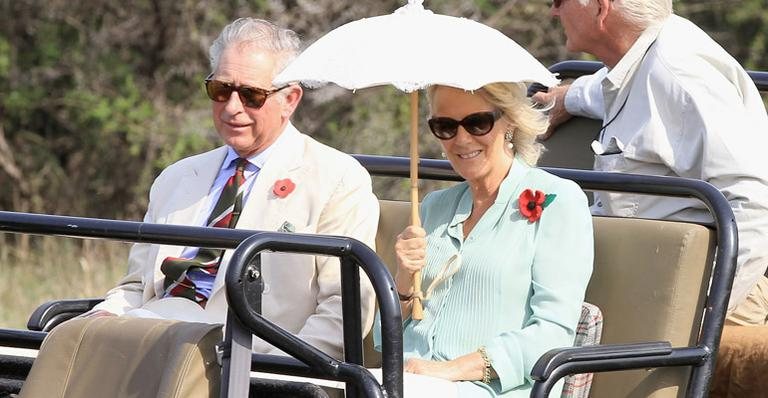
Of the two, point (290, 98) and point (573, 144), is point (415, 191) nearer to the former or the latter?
point (290, 98)

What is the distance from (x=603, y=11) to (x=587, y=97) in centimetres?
31

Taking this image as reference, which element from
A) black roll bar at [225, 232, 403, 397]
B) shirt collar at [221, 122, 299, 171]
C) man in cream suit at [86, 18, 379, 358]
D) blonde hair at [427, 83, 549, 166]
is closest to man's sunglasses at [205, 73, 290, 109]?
man in cream suit at [86, 18, 379, 358]

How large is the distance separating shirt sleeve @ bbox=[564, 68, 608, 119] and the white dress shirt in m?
0.14

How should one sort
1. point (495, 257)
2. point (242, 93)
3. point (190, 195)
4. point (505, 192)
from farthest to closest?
point (190, 195), point (242, 93), point (505, 192), point (495, 257)

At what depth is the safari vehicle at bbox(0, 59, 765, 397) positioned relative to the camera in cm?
291

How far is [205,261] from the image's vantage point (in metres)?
4.03

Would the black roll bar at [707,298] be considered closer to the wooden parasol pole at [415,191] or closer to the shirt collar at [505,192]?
the shirt collar at [505,192]

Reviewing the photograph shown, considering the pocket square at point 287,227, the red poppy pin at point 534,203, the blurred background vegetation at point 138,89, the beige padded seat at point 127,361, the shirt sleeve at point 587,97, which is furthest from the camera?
the blurred background vegetation at point 138,89

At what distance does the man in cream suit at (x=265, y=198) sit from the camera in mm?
3822

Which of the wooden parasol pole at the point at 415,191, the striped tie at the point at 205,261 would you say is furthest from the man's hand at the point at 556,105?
the wooden parasol pole at the point at 415,191

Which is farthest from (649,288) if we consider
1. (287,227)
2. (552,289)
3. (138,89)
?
(138,89)

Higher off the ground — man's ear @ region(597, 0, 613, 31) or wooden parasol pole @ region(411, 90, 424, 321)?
man's ear @ region(597, 0, 613, 31)

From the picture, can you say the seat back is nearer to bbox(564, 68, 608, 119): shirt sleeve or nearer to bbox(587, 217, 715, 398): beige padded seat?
bbox(564, 68, 608, 119): shirt sleeve

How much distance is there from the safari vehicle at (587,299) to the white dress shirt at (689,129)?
1.06ft
